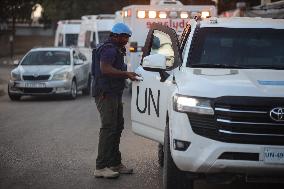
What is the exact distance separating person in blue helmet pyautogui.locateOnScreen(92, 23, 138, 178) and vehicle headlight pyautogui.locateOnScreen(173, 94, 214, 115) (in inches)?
77.7

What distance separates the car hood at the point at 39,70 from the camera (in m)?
19.6

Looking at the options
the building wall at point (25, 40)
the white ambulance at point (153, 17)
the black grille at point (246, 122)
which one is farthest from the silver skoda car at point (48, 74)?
the building wall at point (25, 40)

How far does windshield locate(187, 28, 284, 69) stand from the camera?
744 cm

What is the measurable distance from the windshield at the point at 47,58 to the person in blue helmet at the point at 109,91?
12.2 meters

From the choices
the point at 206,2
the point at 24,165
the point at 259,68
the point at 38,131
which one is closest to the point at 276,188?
the point at 259,68

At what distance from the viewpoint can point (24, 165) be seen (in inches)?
366

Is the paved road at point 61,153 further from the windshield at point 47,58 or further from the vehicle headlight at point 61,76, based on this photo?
the windshield at point 47,58

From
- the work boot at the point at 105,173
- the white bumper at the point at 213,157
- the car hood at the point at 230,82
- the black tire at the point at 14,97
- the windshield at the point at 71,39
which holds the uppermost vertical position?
the car hood at the point at 230,82

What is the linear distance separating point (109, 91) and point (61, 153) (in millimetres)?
2204

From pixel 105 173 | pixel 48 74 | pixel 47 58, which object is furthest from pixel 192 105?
pixel 47 58

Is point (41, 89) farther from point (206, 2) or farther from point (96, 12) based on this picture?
point (96, 12)

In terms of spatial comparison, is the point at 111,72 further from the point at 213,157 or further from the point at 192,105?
the point at 213,157

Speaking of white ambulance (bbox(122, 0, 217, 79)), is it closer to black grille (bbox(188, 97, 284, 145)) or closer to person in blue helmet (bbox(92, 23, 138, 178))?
person in blue helmet (bbox(92, 23, 138, 178))

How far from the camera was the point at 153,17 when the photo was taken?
19.8 m
